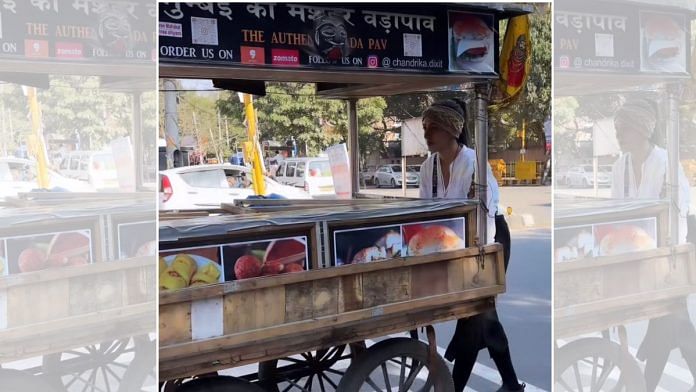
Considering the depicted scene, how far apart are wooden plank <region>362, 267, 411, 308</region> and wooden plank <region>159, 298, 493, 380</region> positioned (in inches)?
3.2

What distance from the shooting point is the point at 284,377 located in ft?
10.8

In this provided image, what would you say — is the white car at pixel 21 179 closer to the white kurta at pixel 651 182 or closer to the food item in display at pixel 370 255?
the food item in display at pixel 370 255

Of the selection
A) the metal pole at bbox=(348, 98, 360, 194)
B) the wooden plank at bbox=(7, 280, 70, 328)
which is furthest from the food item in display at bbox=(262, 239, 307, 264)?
the metal pole at bbox=(348, 98, 360, 194)

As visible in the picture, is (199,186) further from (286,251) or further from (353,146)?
(286,251)

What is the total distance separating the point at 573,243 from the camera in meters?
2.57

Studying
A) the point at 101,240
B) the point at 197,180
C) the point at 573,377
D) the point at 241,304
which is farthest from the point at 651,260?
the point at 197,180

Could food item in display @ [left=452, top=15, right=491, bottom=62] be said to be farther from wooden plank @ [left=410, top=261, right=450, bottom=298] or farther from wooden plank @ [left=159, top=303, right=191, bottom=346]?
wooden plank @ [left=159, top=303, right=191, bottom=346]

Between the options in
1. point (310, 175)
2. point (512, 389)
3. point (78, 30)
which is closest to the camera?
point (78, 30)

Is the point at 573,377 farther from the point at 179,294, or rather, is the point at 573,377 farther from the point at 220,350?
the point at 179,294

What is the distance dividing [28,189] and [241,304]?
32.3 inches

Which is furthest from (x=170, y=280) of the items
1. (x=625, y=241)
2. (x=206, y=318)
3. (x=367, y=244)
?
(x=625, y=241)

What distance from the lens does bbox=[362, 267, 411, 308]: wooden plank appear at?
265 cm

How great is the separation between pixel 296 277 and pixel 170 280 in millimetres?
459

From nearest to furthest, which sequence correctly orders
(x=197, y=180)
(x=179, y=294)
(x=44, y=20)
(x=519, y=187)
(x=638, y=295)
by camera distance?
(x=44, y=20)
(x=179, y=294)
(x=638, y=295)
(x=197, y=180)
(x=519, y=187)
